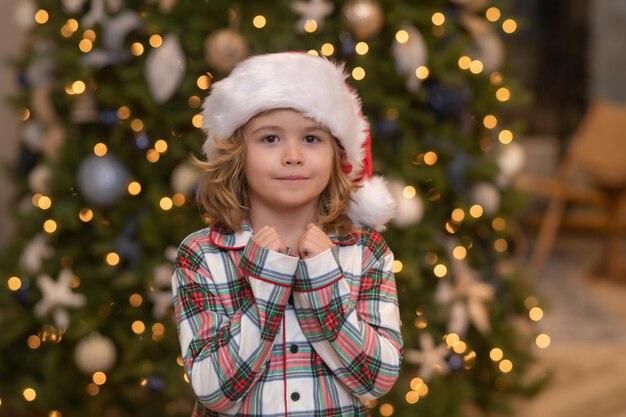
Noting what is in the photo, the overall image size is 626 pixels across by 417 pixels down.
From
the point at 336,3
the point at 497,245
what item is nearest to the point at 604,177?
the point at 497,245

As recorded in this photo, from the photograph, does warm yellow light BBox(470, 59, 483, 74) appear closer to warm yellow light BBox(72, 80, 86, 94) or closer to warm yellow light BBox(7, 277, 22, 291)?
warm yellow light BBox(72, 80, 86, 94)

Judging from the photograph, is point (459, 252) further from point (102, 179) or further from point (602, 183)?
point (602, 183)

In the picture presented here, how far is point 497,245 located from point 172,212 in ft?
3.85

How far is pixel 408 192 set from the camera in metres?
2.49

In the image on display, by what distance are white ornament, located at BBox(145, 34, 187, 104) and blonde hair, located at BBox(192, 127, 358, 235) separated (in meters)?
1.20

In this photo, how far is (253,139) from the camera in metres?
1.16

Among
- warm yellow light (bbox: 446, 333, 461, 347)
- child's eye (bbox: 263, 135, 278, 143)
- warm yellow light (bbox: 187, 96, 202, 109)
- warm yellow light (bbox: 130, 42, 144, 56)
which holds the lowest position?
warm yellow light (bbox: 446, 333, 461, 347)

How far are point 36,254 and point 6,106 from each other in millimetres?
892

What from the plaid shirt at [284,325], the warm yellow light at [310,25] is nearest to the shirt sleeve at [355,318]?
the plaid shirt at [284,325]

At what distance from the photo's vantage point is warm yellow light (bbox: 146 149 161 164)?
254 centimetres

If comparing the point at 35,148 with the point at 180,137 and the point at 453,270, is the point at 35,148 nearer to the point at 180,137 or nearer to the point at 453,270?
the point at 180,137

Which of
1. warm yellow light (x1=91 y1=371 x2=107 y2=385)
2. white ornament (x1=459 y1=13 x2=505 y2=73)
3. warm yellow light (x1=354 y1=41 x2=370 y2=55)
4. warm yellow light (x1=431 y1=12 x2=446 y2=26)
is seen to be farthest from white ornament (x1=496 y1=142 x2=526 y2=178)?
warm yellow light (x1=91 y1=371 x2=107 y2=385)

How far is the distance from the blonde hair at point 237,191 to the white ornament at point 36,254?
5.13ft

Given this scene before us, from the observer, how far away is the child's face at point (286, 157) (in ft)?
3.72
